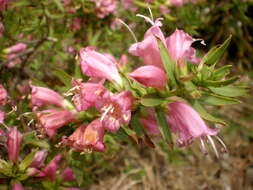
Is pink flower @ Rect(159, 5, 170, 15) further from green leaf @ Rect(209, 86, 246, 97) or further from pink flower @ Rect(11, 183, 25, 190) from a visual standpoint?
pink flower @ Rect(11, 183, 25, 190)

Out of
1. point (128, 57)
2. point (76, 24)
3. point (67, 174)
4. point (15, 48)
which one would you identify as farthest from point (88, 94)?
point (128, 57)

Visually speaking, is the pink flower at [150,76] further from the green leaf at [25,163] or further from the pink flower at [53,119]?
the green leaf at [25,163]

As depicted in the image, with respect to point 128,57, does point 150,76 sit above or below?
above

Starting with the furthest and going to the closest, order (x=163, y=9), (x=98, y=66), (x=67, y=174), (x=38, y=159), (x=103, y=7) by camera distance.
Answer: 1. (x=163, y=9)
2. (x=103, y=7)
3. (x=67, y=174)
4. (x=38, y=159)
5. (x=98, y=66)

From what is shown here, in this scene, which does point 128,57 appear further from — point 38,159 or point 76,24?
point 38,159

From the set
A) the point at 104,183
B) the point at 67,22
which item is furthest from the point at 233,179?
the point at 67,22

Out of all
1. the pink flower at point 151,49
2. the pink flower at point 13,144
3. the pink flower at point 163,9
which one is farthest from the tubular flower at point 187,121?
the pink flower at point 163,9

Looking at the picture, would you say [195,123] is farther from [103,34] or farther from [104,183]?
[104,183]
